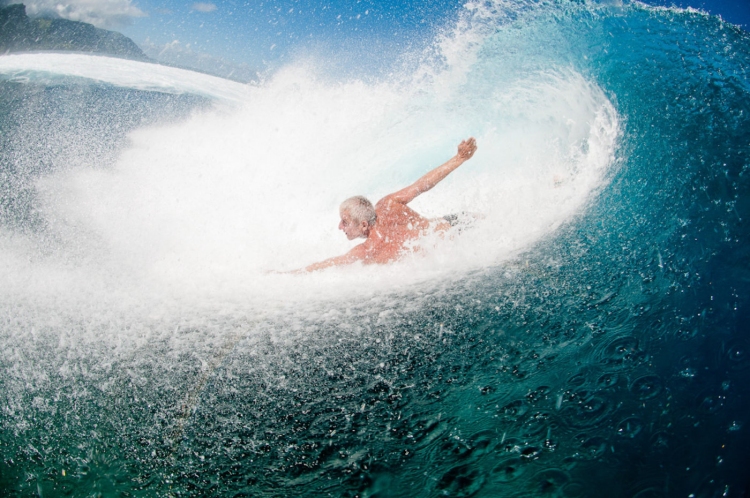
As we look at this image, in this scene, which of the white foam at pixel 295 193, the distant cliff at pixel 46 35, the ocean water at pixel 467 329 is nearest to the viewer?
the ocean water at pixel 467 329

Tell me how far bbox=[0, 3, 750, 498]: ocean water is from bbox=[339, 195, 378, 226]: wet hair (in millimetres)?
550

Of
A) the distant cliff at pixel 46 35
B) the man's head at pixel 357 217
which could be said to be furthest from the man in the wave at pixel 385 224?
the distant cliff at pixel 46 35

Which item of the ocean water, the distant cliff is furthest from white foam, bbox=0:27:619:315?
the distant cliff

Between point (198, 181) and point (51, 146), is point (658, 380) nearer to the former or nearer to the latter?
point (198, 181)

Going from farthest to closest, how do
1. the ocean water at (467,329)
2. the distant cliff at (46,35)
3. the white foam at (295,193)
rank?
the distant cliff at (46,35), the white foam at (295,193), the ocean water at (467,329)

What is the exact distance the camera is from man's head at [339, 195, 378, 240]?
11.9ft

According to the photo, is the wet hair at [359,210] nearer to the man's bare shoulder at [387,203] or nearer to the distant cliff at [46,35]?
the man's bare shoulder at [387,203]

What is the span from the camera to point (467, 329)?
2.29m

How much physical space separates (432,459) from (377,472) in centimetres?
27

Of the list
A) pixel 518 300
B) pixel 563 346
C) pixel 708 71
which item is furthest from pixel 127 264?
pixel 708 71

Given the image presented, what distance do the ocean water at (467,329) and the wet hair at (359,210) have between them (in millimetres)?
550

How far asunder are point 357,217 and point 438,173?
1007mm

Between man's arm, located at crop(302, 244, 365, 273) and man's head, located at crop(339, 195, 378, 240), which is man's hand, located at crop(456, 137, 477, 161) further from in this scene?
man's arm, located at crop(302, 244, 365, 273)

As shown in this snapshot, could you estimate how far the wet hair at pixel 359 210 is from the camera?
3637 mm
